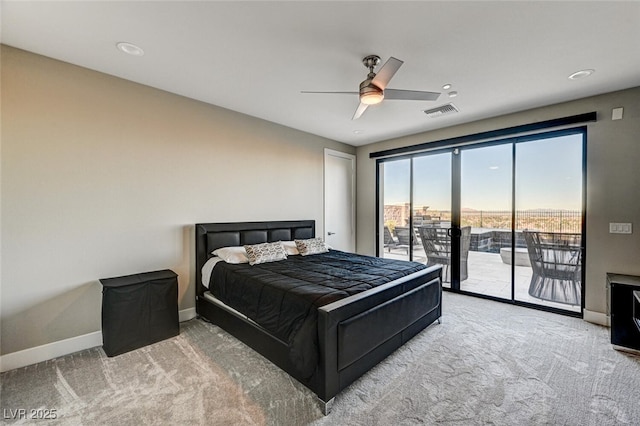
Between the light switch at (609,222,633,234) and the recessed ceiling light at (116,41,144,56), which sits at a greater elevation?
the recessed ceiling light at (116,41,144,56)

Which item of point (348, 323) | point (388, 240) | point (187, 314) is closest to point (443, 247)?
point (388, 240)

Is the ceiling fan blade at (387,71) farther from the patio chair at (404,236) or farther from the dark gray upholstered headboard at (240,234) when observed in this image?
the patio chair at (404,236)

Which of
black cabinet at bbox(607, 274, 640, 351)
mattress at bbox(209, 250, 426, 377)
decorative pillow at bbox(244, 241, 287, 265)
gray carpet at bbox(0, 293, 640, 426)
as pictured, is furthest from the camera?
decorative pillow at bbox(244, 241, 287, 265)

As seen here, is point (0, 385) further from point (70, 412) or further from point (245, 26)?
point (245, 26)

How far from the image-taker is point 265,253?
3545 mm

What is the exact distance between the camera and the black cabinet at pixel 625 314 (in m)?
2.70

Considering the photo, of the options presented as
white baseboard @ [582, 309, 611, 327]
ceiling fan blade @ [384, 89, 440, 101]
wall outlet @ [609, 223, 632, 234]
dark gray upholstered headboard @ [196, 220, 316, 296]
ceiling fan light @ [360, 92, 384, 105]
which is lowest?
white baseboard @ [582, 309, 611, 327]

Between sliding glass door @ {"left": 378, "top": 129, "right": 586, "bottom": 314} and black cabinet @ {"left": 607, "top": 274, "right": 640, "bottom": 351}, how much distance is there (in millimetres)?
844

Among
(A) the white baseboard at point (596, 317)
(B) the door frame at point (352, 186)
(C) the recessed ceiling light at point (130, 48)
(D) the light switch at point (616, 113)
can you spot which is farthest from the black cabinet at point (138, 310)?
(D) the light switch at point (616, 113)

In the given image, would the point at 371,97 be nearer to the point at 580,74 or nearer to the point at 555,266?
the point at 580,74

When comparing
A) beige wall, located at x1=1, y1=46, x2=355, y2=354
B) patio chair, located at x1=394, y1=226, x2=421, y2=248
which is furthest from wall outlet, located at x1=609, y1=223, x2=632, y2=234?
beige wall, located at x1=1, y1=46, x2=355, y2=354

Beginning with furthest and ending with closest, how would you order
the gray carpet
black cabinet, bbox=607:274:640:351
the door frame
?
the door frame, black cabinet, bbox=607:274:640:351, the gray carpet

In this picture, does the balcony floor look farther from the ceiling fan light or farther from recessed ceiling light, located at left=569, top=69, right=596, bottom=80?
the ceiling fan light

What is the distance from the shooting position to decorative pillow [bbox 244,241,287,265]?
11.2 feet
